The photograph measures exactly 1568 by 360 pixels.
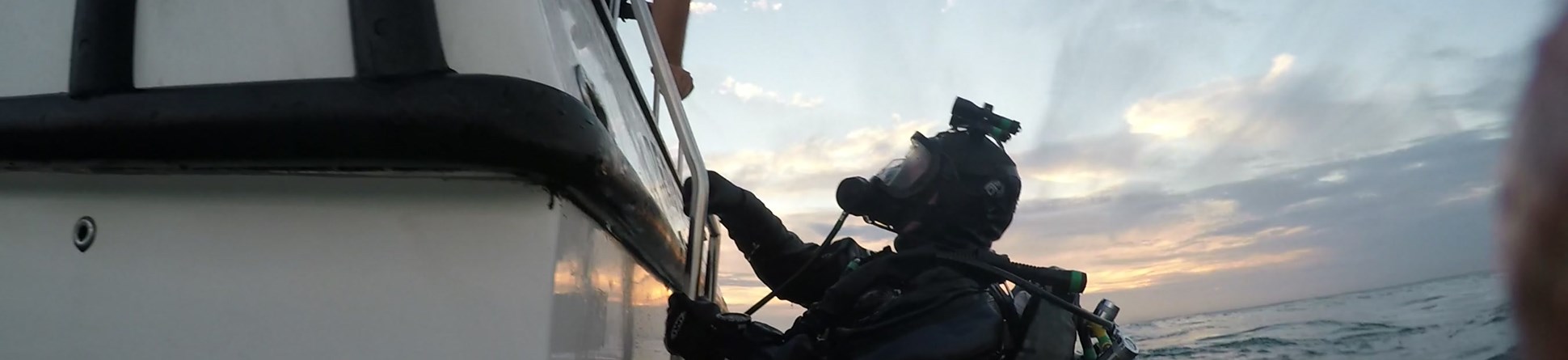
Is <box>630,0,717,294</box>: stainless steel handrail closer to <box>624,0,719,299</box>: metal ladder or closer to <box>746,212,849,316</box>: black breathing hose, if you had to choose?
<box>624,0,719,299</box>: metal ladder

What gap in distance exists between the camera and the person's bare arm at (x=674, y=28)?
2990 mm

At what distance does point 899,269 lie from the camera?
77.5 inches

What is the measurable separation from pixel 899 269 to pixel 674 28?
1389 mm

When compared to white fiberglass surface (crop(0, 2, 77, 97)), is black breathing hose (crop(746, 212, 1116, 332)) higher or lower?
lower

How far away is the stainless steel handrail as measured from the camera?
1.37 m

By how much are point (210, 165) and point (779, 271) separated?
5.65ft

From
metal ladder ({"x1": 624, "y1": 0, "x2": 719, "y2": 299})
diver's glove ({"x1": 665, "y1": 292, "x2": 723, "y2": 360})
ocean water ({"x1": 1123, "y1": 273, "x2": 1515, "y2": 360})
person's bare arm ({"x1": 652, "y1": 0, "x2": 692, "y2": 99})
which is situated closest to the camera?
metal ladder ({"x1": 624, "y1": 0, "x2": 719, "y2": 299})

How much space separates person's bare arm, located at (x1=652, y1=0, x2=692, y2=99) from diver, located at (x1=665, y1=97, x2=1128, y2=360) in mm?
762

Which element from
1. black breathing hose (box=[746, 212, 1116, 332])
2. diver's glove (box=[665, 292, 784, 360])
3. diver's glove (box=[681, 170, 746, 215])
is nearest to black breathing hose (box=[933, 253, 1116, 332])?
black breathing hose (box=[746, 212, 1116, 332])

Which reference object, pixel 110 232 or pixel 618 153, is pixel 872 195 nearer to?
pixel 618 153

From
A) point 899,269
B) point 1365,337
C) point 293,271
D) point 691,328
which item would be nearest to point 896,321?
point 899,269

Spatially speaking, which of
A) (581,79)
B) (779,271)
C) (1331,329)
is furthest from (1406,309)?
(581,79)

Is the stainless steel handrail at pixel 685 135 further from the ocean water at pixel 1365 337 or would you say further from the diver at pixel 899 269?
the ocean water at pixel 1365 337

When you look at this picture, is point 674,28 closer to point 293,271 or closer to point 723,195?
point 723,195
